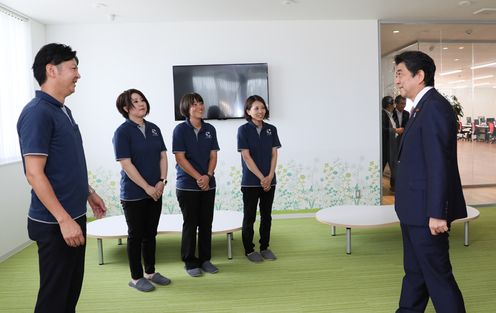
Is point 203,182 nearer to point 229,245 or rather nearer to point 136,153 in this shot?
point 136,153

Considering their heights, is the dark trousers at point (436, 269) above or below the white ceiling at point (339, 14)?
below

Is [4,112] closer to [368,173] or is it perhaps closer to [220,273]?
[220,273]

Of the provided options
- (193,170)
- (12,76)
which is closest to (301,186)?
(193,170)

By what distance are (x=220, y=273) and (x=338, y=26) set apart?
12.1 ft

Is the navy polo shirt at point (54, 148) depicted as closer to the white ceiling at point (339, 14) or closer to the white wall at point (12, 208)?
the white wall at point (12, 208)

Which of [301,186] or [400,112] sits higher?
[400,112]

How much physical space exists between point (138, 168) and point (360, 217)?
2.38 m

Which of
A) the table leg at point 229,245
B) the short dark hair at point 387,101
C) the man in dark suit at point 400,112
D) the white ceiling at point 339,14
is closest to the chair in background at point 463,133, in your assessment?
the white ceiling at point 339,14

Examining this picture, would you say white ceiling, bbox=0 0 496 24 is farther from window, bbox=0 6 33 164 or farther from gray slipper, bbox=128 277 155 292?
gray slipper, bbox=128 277 155 292

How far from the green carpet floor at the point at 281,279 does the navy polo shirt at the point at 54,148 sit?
127cm

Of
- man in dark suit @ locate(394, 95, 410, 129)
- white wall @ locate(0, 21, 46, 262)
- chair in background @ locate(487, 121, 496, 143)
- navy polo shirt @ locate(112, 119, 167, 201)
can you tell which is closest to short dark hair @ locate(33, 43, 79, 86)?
navy polo shirt @ locate(112, 119, 167, 201)

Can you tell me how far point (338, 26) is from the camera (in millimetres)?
5605

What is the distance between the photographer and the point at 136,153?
3045 millimetres

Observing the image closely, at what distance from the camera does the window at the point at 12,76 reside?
14.2 feet
